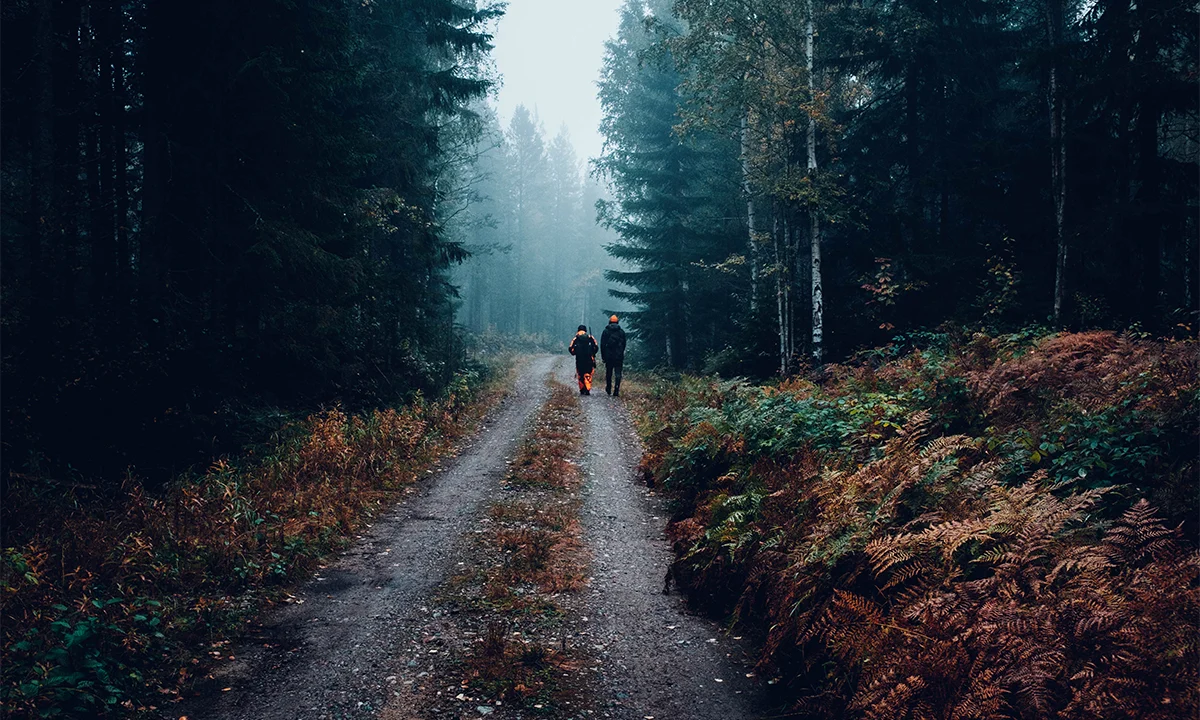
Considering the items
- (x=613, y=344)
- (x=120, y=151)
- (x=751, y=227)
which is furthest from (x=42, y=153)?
(x=751, y=227)

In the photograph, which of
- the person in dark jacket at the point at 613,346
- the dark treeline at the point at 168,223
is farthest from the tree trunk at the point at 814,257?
the dark treeline at the point at 168,223

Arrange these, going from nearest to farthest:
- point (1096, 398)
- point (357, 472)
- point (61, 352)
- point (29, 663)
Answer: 1. point (29, 663)
2. point (1096, 398)
3. point (61, 352)
4. point (357, 472)

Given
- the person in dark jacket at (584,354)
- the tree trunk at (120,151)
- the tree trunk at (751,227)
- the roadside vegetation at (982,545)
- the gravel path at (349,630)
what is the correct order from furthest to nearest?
the person in dark jacket at (584,354), the tree trunk at (751,227), the tree trunk at (120,151), the gravel path at (349,630), the roadside vegetation at (982,545)

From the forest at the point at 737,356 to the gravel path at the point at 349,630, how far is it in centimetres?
40

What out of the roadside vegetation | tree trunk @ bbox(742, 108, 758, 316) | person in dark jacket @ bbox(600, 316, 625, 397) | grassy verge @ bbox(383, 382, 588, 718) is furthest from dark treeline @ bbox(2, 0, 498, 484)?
tree trunk @ bbox(742, 108, 758, 316)

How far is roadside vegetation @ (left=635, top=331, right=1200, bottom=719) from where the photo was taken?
135 inches

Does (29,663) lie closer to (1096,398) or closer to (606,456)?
(1096,398)

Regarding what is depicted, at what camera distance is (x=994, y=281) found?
16078 millimetres

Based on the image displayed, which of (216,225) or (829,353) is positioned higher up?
(216,225)

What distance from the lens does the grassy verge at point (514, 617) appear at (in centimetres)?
461

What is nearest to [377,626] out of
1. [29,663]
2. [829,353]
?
[29,663]

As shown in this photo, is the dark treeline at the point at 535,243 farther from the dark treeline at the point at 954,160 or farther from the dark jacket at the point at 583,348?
the dark treeline at the point at 954,160

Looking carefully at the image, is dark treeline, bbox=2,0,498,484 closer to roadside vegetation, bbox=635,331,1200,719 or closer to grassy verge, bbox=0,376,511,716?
grassy verge, bbox=0,376,511,716

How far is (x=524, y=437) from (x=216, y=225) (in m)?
7.58
